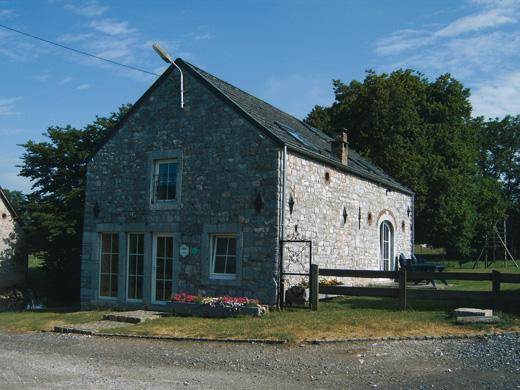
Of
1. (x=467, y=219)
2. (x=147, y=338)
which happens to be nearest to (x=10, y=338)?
(x=147, y=338)

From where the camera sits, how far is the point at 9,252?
28094 mm

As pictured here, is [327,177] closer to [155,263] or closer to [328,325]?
[155,263]

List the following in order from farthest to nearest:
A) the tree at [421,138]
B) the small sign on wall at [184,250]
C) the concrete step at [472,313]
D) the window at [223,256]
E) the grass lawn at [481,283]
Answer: the tree at [421,138]
the grass lawn at [481,283]
the small sign on wall at [184,250]
the window at [223,256]
the concrete step at [472,313]

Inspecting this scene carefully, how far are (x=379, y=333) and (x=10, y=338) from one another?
7.88 metres

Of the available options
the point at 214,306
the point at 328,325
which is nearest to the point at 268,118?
the point at 214,306

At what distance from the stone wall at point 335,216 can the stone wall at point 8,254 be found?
17.7 meters

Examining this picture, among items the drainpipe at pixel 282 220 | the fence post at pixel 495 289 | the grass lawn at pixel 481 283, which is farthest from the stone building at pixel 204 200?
the fence post at pixel 495 289

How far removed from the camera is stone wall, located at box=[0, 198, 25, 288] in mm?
27656

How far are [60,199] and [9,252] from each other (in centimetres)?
558

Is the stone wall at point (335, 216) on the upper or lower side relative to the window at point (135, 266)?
upper

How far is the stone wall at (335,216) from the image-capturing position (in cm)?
1549

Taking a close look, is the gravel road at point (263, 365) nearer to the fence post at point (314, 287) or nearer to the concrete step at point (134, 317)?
the concrete step at point (134, 317)

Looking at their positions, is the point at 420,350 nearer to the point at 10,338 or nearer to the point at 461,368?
the point at 461,368

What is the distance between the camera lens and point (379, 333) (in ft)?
36.0
